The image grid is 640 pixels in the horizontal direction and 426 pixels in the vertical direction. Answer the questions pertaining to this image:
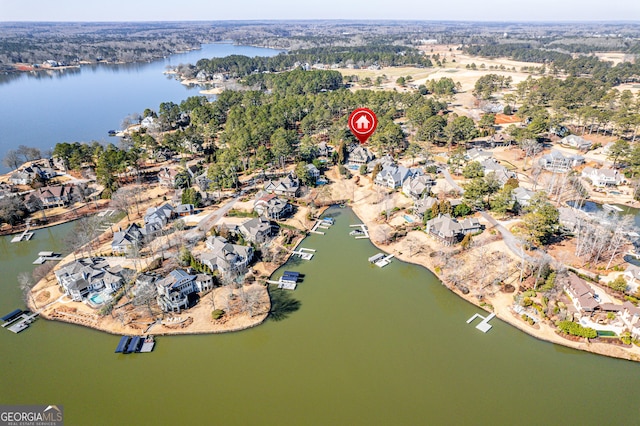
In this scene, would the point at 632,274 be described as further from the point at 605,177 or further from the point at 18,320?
the point at 18,320

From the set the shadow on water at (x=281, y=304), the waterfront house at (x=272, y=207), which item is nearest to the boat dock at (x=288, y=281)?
the shadow on water at (x=281, y=304)

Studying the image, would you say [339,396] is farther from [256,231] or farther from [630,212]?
[630,212]

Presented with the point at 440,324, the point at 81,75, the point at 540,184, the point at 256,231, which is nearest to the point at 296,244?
the point at 256,231

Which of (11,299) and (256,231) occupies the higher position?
(256,231)

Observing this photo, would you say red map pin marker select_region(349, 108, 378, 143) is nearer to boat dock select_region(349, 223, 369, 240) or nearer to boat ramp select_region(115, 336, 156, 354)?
boat dock select_region(349, 223, 369, 240)

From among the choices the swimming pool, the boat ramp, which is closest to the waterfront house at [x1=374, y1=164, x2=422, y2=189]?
the boat ramp

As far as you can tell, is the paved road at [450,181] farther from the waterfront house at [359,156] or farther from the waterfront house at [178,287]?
the waterfront house at [178,287]
